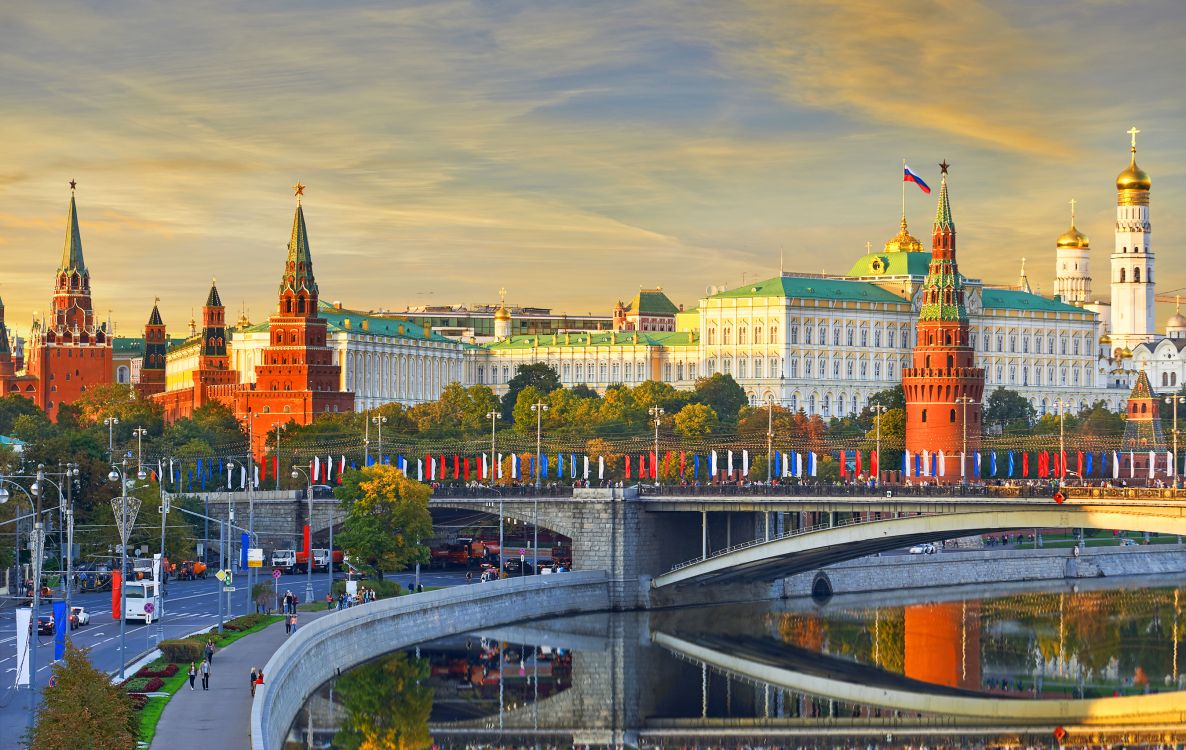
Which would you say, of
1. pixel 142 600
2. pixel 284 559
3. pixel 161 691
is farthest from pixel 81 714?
pixel 284 559

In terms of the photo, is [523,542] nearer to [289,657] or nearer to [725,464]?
[725,464]

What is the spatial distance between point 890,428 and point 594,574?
3056 inches

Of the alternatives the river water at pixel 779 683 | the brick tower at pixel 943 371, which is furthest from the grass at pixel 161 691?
the brick tower at pixel 943 371

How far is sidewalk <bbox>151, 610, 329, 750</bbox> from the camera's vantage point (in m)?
63.8

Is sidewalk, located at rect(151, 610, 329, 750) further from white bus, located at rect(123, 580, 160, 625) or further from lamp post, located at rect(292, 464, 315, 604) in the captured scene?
lamp post, located at rect(292, 464, 315, 604)

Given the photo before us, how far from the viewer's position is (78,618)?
309 feet

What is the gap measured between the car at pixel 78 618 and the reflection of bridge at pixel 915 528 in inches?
1334

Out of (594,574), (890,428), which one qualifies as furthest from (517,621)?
(890,428)

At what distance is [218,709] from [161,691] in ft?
13.9

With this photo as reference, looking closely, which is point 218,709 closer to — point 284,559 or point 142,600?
point 142,600

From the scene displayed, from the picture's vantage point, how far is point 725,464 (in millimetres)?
177125

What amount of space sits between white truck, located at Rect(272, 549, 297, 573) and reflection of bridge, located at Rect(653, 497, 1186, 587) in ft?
79.4

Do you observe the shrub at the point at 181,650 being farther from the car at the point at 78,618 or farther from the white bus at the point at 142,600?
the car at the point at 78,618

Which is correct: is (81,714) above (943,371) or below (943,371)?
below
